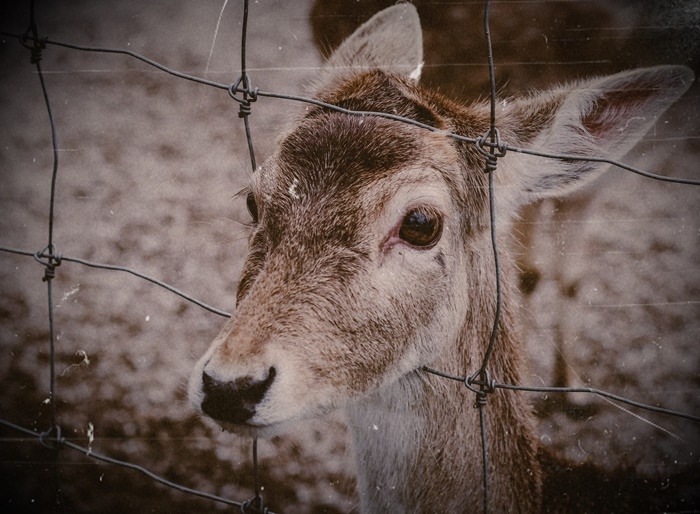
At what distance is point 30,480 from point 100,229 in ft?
3.03

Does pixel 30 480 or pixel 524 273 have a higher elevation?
pixel 524 273

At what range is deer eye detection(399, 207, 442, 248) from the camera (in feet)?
4.73

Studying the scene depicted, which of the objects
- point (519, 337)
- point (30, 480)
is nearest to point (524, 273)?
point (519, 337)

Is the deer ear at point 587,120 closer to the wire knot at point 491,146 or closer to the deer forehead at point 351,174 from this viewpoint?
the deer forehead at point 351,174

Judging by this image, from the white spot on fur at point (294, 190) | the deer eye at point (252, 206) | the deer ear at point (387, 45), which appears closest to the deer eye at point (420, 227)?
the white spot on fur at point (294, 190)

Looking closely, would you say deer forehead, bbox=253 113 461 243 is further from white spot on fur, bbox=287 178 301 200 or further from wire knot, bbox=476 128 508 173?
wire knot, bbox=476 128 508 173

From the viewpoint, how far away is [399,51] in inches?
73.9

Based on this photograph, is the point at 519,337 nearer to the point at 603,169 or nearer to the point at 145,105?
the point at 603,169

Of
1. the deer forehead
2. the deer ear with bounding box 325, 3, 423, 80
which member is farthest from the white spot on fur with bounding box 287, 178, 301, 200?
the deer ear with bounding box 325, 3, 423, 80

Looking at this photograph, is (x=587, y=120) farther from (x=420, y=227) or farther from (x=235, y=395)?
(x=235, y=395)

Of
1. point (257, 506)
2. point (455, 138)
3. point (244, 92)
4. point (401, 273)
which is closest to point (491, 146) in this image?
point (455, 138)

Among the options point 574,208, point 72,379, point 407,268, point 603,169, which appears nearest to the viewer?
point 407,268

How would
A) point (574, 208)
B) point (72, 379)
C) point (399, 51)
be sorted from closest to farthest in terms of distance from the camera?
point (574, 208) < point (399, 51) < point (72, 379)

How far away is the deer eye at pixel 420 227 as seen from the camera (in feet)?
4.73
